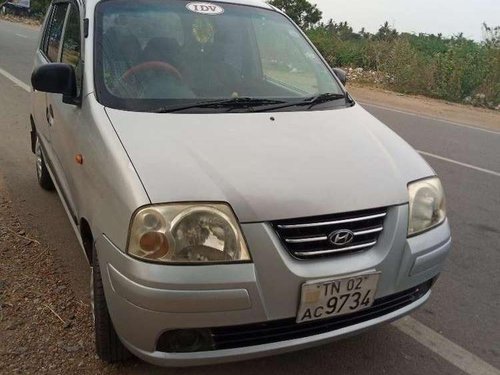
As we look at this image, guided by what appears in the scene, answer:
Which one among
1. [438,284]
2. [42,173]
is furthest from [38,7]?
[438,284]

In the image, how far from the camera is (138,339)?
221 centimetres

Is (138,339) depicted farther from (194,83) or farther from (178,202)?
(194,83)

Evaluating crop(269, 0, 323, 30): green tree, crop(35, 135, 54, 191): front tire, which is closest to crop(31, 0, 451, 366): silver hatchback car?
crop(35, 135, 54, 191): front tire

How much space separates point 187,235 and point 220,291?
0.26 m

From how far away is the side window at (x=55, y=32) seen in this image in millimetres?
4039

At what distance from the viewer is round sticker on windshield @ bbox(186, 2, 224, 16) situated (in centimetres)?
344

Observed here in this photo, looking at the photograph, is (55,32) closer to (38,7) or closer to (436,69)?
(436,69)

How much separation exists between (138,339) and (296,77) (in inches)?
81.9

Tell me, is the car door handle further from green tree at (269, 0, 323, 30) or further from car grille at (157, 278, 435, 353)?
green tree at (269, 0, 323, 30)

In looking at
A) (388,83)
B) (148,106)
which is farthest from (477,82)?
(148,106)

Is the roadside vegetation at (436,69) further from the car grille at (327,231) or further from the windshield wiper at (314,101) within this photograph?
the car grille at (327,231)

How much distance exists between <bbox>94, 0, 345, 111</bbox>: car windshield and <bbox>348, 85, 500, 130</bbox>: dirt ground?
839 centimetres

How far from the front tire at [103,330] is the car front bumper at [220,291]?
18 centimetres

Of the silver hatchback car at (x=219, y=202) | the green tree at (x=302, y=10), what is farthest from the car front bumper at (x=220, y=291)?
the green tree at (x=302, y=10)
